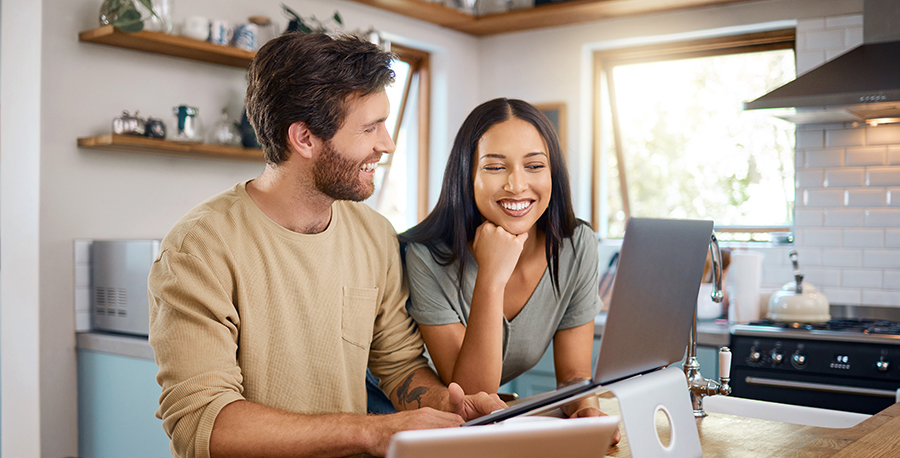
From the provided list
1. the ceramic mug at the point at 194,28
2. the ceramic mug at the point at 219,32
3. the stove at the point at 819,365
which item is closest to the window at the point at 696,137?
the stove at the point at 819,365

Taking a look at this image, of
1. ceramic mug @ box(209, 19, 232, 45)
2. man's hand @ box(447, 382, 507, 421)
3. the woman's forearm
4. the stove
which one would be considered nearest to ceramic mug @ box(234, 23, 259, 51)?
ceramic mug @ box(209, 19, 232, 45)

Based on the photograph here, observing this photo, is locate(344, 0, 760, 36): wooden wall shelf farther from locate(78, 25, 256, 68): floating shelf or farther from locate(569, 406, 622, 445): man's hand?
locate(569, 406, 622, 445): man's hand

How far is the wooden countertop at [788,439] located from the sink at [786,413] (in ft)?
0.36

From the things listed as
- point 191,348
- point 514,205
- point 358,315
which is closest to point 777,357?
point 514,205

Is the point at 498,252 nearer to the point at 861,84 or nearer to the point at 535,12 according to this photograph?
the point at 861,84

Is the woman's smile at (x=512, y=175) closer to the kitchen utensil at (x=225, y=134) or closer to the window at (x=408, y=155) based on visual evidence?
the kitchen utensil at (x=225, y=134)

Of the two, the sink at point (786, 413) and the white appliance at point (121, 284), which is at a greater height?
the white appliance at point (121, 284)

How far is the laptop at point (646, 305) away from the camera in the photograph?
1050mm

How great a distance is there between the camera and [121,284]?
9.09 feet

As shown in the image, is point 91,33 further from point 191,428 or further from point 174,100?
point 191,428

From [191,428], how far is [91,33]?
2.07m

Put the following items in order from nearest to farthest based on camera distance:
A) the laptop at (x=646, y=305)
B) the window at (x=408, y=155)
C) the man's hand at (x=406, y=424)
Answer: the laptop at (x=646, y=305), the man's hand at (x=406, y=424), the window at (x=408, y=155)

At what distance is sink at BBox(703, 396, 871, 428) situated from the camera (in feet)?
5.85

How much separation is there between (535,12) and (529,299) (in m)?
2.71
